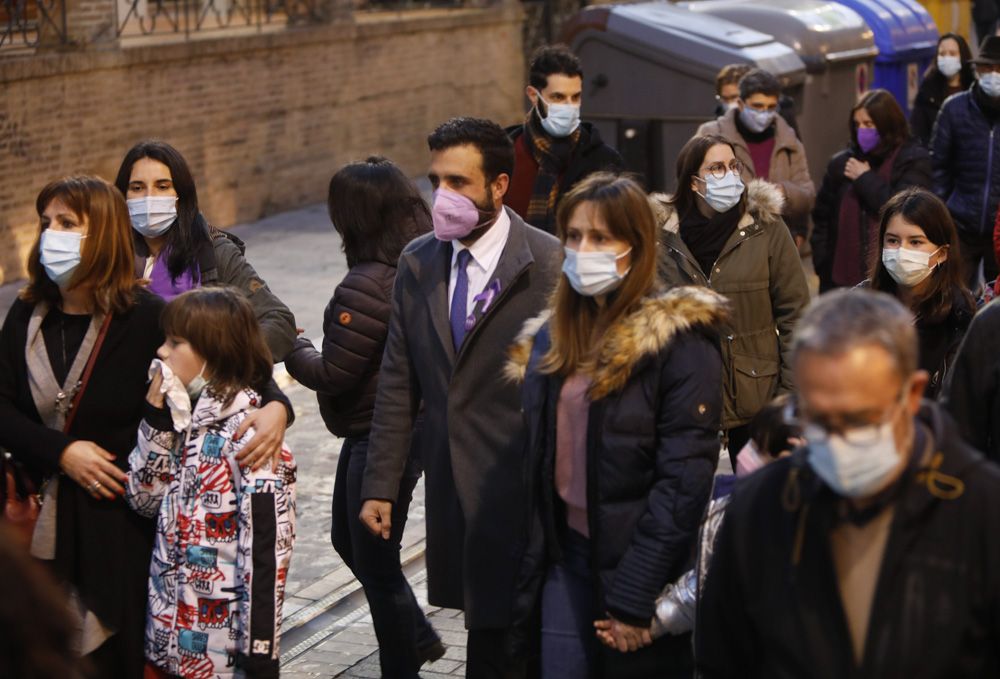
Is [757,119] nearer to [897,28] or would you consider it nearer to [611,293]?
[611,293]

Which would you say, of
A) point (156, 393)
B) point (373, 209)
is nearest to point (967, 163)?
point (373, 209)

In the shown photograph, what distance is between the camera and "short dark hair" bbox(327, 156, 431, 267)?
5598 millimetres

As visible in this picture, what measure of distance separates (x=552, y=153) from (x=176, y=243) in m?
2.45

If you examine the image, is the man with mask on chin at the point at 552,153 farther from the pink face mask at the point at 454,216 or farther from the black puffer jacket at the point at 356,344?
the pink face mask at the point at 454,216

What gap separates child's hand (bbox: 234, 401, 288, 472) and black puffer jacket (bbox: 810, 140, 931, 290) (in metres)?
4.98

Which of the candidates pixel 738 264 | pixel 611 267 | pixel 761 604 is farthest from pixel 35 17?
pixel 761 604

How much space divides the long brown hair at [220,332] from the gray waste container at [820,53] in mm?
10431

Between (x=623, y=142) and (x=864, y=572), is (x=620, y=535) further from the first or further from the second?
(x=623, y=142)

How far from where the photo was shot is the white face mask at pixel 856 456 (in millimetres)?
2861

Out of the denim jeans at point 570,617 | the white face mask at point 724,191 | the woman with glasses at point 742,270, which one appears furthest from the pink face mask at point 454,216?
the white face mask at point 724,191

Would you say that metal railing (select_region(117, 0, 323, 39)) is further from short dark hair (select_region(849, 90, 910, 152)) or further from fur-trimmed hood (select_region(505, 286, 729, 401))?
fur-trimmed hood (select_region(505, 286, 729, 401))

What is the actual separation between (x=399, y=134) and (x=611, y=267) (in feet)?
50.6

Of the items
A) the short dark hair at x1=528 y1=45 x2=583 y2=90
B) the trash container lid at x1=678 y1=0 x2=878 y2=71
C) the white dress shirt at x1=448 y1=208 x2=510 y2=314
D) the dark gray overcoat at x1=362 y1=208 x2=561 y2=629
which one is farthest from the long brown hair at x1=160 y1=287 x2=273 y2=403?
the trash container lid at x1=678 y1=0 x2=878 y2=71

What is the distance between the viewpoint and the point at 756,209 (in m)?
6.54
